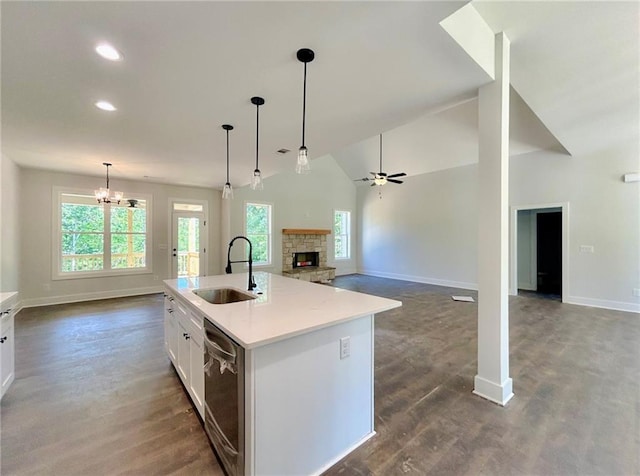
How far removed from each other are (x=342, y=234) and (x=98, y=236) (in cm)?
658

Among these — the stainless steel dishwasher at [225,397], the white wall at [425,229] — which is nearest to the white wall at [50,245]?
the stainless steel dishwasher at [225,397]

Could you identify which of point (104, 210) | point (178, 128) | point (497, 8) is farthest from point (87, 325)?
point (497, 8)

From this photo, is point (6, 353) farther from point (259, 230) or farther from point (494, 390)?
point (259, 230)

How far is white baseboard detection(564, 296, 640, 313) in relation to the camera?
4711 mm

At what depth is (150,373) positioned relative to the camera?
2.69m

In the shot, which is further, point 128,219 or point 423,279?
point 423,279

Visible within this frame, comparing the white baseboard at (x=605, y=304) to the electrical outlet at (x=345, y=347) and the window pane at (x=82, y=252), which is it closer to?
the electrical outlet at (x=345, y=347)

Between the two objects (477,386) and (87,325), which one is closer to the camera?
(477,386)

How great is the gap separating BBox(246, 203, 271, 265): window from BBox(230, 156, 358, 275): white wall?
172 millimetres

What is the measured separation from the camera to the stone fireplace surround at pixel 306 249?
7.82 meters

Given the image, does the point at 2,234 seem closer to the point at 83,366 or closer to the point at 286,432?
the point at 83,366

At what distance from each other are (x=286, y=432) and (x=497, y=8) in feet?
10.5

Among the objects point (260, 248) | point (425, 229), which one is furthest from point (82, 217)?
point (425, 229)

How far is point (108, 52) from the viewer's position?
73.1 inches
